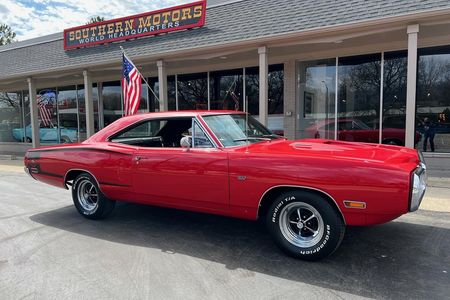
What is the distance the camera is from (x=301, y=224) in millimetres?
3982

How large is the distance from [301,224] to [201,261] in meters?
1.16

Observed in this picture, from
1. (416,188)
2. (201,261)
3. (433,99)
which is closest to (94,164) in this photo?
(201,261)

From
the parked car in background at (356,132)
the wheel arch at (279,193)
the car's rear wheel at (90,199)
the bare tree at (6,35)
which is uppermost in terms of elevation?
the bare tree at (6,35)

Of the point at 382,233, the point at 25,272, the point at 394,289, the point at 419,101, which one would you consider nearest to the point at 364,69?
the point at 419,101

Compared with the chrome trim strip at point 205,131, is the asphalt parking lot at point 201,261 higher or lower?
lower

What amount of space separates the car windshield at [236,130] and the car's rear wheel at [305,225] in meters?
1.06

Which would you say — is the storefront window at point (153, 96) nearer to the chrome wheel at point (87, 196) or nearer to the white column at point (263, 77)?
the white column at point (263, 77)

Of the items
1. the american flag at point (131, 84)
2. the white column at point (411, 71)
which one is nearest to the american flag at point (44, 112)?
the american flag at point (131, 84)

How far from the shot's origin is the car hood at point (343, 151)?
3812 millimetres

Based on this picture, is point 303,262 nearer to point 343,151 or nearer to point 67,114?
point 343,151

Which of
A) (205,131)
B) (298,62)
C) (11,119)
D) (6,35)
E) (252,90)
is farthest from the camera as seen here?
(6,35)

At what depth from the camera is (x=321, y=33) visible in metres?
8.54

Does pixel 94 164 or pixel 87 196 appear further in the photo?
pixel 87 196

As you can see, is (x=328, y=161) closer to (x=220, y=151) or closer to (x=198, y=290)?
(x=220, y=151)
